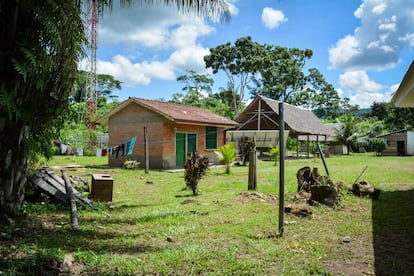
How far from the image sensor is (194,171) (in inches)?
352

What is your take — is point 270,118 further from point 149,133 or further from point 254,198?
point 254,198

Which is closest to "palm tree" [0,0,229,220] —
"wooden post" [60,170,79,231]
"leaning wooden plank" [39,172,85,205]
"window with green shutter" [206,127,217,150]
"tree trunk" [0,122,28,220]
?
"tree trunk" [0,122,28,220]

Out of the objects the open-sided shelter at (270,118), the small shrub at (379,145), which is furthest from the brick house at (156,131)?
the small shrub at (379,145)

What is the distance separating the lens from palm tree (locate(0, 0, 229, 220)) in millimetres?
4105

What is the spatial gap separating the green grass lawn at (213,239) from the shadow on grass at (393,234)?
12 millimetres

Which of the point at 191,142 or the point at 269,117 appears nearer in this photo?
the point at 191,142

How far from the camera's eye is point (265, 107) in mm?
27547

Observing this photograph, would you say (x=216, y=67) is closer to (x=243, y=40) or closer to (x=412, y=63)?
(x=243, y=40)

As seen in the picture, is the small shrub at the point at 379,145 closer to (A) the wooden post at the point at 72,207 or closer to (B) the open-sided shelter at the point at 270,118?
(B) the open-sided shelter at the point at 270,118

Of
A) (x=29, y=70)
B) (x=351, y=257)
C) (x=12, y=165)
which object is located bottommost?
(x=351, y=257)

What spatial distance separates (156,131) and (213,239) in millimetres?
12673

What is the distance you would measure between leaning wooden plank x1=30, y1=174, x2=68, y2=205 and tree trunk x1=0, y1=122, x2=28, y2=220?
5.11ft

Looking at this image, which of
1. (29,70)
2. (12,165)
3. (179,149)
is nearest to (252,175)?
(12,165)

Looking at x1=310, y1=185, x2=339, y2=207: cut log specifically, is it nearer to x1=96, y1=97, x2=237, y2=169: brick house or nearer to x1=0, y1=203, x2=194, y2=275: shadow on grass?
x1=0, y1=203, x2=194, y2=275: shadow on grass
